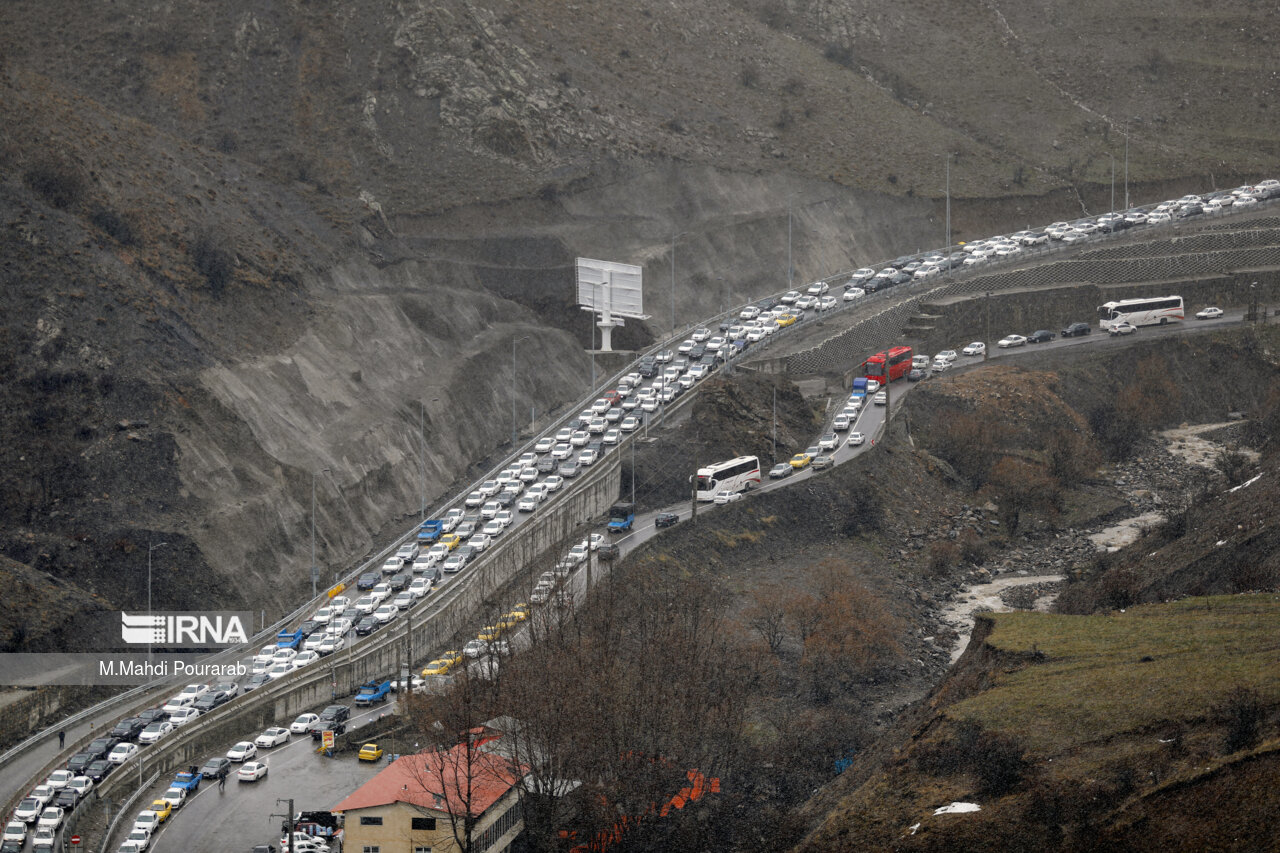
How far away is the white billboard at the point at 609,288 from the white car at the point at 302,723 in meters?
46.5

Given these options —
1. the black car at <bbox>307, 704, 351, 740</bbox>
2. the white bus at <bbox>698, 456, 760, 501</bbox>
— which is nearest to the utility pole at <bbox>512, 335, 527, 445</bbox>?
the white bus at <bbox>698, 456, 760, 501</bbox>

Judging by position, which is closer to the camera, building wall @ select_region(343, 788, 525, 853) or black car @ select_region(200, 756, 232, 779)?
building wall @ select_region(343, 788, 525, 853)

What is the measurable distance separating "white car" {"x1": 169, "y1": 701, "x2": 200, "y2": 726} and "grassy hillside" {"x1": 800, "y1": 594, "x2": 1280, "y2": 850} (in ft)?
83.1

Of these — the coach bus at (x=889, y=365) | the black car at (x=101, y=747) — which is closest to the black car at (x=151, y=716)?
the black car at (x=101, y=747)

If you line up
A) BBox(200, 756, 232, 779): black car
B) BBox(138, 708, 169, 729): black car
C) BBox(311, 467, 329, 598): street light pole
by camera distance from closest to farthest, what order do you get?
BBox(200, 756, 232, 779): black car, BBox(138, 708, 169, 729): black car, BBox(311, 467, 329, 598): street light pole

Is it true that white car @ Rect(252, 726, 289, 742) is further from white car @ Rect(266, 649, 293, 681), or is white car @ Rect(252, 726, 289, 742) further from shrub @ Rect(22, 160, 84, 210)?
shrub @ Rect(22, 160, 84, 210)

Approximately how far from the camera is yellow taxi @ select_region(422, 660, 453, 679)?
7609 centimetres

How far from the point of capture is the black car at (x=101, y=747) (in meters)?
69.4

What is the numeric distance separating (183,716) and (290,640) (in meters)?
8.78

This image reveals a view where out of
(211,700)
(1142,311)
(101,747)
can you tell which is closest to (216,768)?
(101,747)

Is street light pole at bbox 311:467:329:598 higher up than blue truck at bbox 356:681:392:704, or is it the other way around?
street light pole at bbox 311:467:329:598

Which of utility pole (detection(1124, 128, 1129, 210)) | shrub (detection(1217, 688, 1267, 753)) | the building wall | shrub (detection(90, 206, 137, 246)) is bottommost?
the building wall

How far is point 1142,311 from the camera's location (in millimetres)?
123688

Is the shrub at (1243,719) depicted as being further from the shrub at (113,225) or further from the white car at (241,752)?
the shrub at (113,225)
